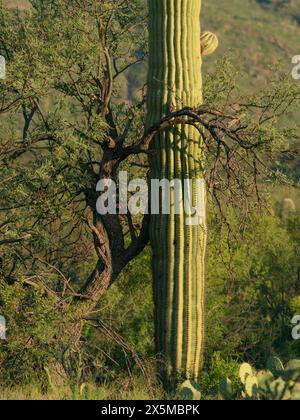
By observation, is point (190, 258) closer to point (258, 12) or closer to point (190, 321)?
point (190, 321)

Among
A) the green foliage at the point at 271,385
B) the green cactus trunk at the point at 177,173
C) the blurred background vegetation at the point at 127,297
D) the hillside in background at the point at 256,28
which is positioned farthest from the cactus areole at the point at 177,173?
the hillside in background at the point at 256,28

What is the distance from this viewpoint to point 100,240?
1417cm

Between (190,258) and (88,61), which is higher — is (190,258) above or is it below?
below

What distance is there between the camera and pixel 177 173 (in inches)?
521

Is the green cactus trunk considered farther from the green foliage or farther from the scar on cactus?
the green foliage

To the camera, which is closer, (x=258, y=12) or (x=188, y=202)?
(x=188, y=202)

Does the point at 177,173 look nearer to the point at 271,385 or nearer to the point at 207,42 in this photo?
the point at 207,42

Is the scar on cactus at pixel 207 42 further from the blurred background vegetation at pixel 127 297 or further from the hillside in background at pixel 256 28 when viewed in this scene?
the hillside in background at pixel 256 28

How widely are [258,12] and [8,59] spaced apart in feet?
212

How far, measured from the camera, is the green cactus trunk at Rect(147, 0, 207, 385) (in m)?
13.2

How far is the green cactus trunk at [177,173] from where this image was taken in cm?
1321

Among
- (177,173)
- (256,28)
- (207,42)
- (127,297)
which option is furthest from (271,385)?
(256,28)

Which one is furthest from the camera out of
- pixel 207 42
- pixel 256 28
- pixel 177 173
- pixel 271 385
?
pixel 256 28

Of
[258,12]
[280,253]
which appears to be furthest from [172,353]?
[258,12]
